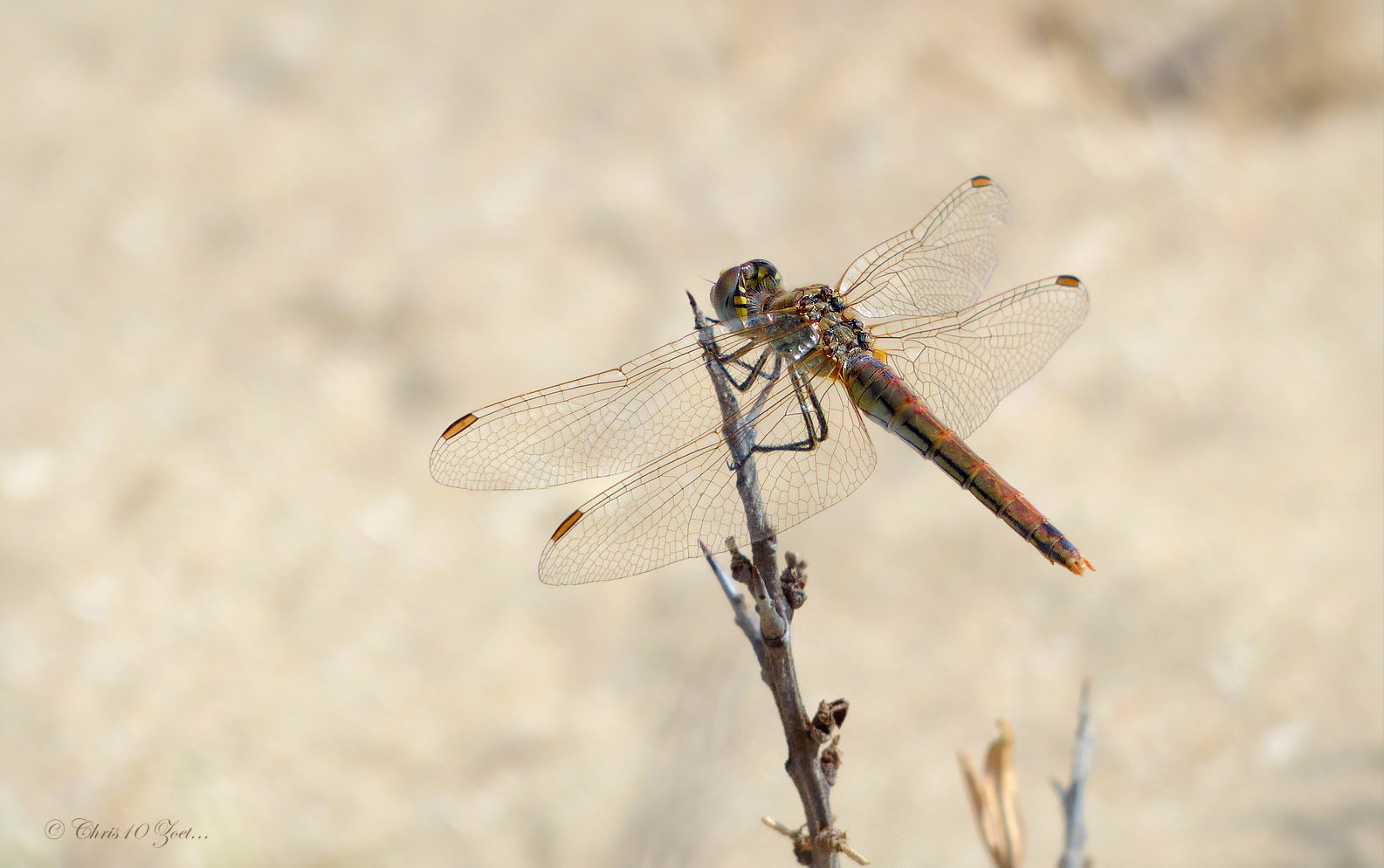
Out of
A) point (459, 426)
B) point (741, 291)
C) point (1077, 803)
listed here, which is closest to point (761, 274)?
point (741, 291)

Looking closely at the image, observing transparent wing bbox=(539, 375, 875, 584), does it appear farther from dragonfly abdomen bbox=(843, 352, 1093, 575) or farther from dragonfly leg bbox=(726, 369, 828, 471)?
dragonfly abdomen bbox=(843, 352, 1093, 575)

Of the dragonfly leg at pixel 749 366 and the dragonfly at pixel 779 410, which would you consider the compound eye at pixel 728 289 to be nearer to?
the dragonfly at pixel 779 410

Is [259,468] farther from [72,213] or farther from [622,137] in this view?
[622,137]

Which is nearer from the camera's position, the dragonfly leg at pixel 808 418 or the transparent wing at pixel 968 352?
the dragonfly leg at pixel 808 418

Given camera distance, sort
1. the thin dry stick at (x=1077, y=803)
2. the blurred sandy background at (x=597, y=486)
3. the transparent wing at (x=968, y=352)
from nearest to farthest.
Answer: the thin dry stick at (x=1077, y=803)
the transparent wing at (x=968, y=352)
the blurred sandy background at (x=597, y=486)

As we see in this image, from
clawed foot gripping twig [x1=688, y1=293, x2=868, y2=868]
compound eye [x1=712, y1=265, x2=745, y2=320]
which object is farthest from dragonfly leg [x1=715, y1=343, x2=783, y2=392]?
clawed foot gripping twig [x1=688, y1=293, x2=868, y2=868]

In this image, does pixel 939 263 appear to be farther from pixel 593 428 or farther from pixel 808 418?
pixel 593 428

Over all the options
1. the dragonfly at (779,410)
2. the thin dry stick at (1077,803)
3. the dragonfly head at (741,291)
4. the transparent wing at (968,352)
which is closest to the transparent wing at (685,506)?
the dragonfly at (779,410)

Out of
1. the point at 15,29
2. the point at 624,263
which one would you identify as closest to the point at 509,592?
the point at 624,263
